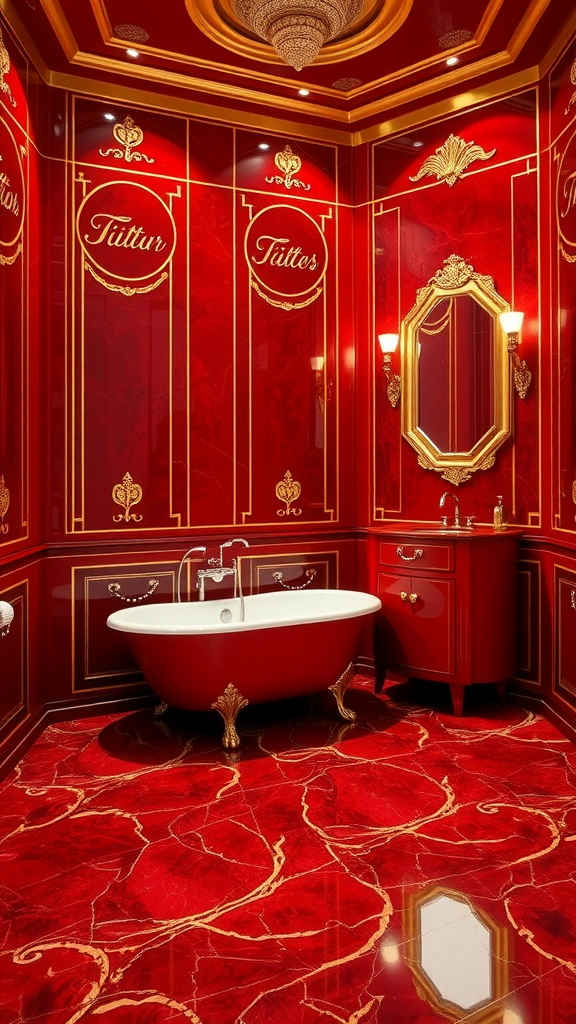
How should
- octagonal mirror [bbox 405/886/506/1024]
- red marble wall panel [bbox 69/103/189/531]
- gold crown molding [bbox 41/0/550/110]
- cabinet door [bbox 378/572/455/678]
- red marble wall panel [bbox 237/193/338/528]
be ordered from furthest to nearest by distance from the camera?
1. red marble wall panel [bbox 237/193/338/528]
2. red marble wall panel [bbox 69/103/189/531]
3. cabinet door [bbox 378/572/455/678]
4. gold crown molding [bbox 41/0/550/110]
5. octagonal mirror [bbox 405/886/506/1024]

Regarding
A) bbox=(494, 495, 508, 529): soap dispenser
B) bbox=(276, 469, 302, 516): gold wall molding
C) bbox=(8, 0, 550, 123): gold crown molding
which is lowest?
bbox=(494, 495, 508, 529): soap dispenser

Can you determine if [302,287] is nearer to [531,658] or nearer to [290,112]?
[290,112]

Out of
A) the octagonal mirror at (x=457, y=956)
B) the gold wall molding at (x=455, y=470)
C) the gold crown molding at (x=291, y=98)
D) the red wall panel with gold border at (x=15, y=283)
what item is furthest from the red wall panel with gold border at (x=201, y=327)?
the octagonal mirror at (x=457, y=956)

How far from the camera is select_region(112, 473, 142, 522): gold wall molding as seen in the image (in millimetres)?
3656

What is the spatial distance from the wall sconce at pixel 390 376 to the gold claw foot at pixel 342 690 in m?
1.57

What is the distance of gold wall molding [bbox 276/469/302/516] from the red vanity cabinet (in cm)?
66

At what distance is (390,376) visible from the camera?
410 cm

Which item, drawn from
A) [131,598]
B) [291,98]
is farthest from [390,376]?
[131,598]

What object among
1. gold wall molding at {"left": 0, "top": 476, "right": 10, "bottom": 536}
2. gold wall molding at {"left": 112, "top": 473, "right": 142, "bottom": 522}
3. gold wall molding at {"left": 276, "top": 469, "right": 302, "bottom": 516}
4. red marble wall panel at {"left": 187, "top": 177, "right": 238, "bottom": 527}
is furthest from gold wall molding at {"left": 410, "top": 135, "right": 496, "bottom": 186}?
gold wall molding at {"left": 0, "top": 476, "right": 10, "bottom": 536}

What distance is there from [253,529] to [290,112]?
232 centimetres

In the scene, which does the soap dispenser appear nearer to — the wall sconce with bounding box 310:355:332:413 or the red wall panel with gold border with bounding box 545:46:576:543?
the red wall panel with gold border with bounding box 545:46:576:543

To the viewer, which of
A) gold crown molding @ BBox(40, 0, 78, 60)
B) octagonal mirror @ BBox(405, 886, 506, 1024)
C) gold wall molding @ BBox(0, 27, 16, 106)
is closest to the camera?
octagonal mirror @ BBox(405, 886, 506, 1024)

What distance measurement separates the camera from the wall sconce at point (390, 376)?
4027 mm

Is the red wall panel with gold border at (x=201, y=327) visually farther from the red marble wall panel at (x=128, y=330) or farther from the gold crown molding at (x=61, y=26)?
the gold crown molding at (x=61, y=26)
